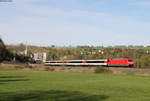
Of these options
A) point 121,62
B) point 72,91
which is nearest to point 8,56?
point 121,62

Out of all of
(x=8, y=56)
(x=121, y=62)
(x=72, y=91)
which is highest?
(x=8, y=56)

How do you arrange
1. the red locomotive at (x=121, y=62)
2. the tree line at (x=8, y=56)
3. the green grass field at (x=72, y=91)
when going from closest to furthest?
1. the green grass field at (x=72, y=91)
2. the red locomotive at (x=121, y=62)
3. the tree line at (x=8, y=56)

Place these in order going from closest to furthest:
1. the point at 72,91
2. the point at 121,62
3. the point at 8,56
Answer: the point at 72,91 < the point at 121,62 < the point at 8,56

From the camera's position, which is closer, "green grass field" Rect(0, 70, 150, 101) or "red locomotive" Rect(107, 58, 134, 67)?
"green grass field" Rect(0, 70, 150, 101)

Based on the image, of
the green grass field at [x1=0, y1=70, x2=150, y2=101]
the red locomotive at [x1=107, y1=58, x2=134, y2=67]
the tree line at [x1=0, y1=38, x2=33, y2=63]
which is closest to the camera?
the green grass field at [x1=0, y1=70, x2=150, y2=101]

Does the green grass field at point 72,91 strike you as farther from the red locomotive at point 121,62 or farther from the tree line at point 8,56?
the tree line at point 8,56

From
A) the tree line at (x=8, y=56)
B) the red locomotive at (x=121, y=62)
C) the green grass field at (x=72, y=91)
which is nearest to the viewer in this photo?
the green grass field at (x=72, y=91)

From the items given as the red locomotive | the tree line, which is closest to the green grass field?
the red locomotive

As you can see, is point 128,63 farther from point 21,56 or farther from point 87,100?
point 21,56

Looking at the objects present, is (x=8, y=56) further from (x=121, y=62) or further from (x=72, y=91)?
(x=72, y=91)

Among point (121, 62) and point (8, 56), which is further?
point (8, 56)

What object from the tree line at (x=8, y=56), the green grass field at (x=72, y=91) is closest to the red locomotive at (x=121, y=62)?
the green grass field at (x=72, y=91)

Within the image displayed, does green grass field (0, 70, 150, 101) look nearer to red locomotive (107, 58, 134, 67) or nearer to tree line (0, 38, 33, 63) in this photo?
red locomotive (107, 58, 134, 67)

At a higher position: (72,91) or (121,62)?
(121,62)
